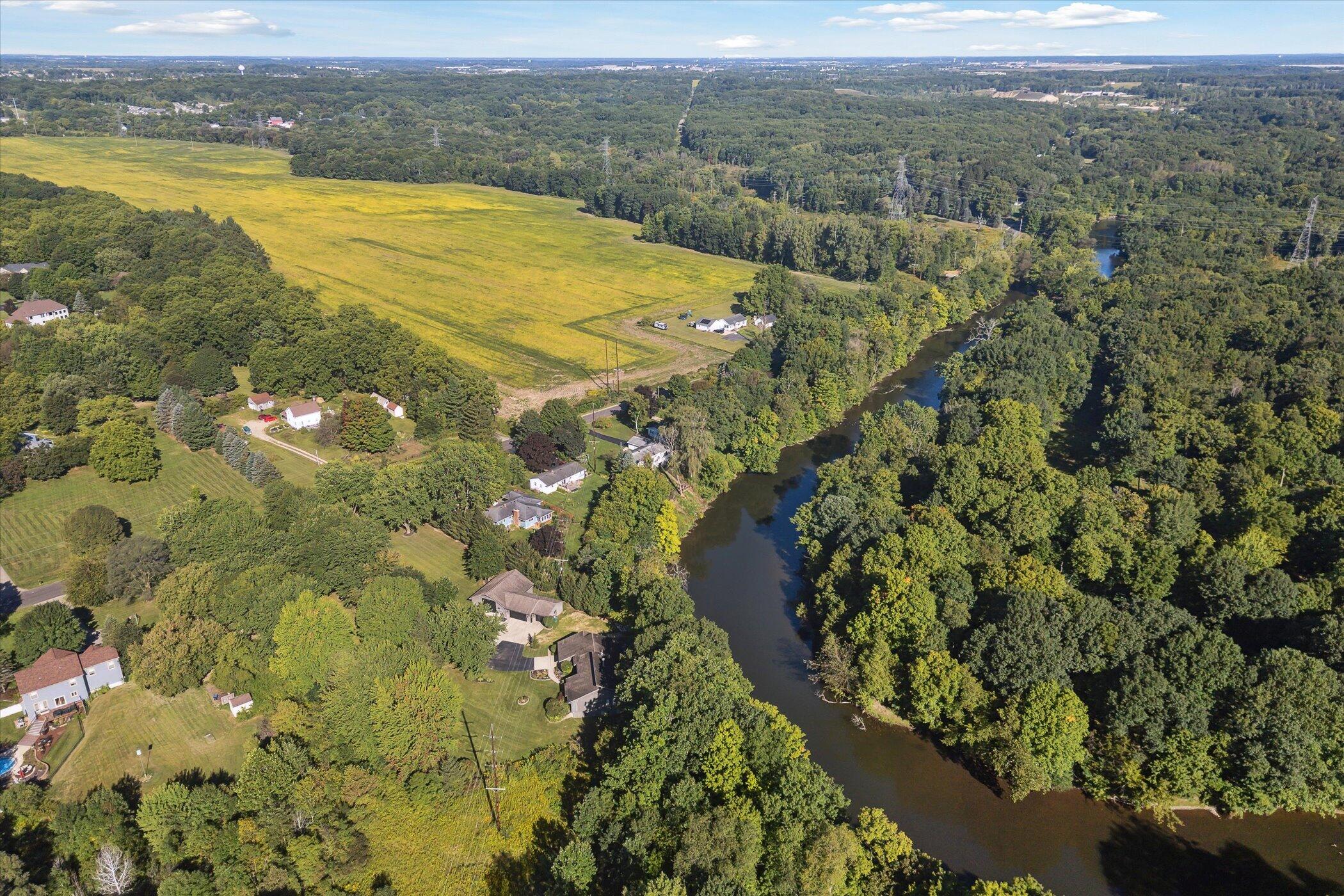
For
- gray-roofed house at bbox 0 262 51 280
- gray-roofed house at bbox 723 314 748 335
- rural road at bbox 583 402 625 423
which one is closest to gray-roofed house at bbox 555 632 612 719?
rural road at bbox 583 402 625 423

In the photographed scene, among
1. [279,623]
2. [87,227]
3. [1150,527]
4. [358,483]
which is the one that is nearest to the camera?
[279,623]

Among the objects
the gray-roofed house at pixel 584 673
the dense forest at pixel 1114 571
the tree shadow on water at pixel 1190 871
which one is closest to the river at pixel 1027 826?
the tree shadow on water at pixel 1190 871

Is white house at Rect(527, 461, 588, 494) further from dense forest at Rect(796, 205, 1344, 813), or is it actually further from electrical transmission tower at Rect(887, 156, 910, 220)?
electrical transmission tower at Rect(887, 156, 910, 220)

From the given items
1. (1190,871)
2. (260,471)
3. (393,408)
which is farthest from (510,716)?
(393,408)

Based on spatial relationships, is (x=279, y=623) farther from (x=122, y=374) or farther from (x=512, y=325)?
(x=512, y=325)

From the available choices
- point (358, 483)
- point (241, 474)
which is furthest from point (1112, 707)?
point (241, 474)
